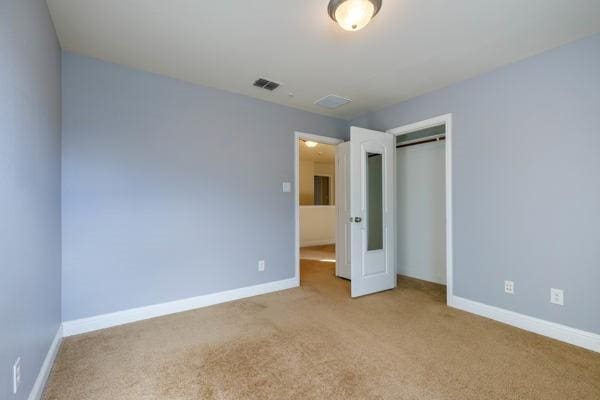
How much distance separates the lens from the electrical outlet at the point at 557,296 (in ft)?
7.79

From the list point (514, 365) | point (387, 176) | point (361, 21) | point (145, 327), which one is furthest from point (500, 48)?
point (145, 327)

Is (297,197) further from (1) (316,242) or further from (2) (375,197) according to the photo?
(1) (316,242)

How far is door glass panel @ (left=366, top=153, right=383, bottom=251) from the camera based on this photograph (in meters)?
3.69

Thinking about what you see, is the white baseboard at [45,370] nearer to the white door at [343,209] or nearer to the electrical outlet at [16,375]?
the electrical outlet at [16,375]

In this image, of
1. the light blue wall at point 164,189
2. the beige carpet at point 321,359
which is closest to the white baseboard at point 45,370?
the beige carpet at point 321,359

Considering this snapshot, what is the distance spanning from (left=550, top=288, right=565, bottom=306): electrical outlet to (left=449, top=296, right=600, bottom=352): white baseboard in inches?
7.3

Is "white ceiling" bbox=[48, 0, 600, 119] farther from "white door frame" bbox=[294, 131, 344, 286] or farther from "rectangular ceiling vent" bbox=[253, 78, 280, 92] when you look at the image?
"white door frame" bbox=[294, 131, 344, 286]

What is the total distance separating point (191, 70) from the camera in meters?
2.86

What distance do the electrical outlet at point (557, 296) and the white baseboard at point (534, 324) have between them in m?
0.19

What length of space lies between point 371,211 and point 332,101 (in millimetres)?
1578

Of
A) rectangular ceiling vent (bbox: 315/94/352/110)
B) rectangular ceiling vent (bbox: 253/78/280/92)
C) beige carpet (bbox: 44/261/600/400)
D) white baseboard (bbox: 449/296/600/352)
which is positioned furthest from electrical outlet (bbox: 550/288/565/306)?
rectangular ceiling vent (bbox: 253/78/280/92)

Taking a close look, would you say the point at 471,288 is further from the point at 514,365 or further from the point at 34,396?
the point at 34,396

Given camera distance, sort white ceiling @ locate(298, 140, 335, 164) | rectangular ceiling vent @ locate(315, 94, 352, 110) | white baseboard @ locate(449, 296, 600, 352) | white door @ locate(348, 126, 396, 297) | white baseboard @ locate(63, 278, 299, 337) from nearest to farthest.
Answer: white baseboard @ locate(449, 296, 600, 352) → white baseboard @ locate(63, 278, 299, 337) → white door @ locate(348, 126, 396, 297) → rectangular ceiling vent @ locate(315, 94, 352, 110) → white ceiling @ locate(298, 140, 335, 164)

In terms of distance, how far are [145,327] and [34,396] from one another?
1.04m
